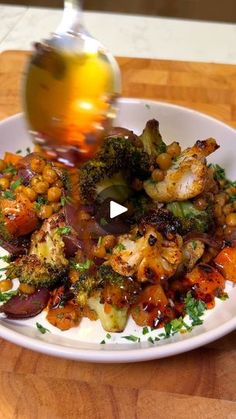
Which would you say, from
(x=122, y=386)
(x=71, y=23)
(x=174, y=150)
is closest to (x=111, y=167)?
(x=174, y=150)

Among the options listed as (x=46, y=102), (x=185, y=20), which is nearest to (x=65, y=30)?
(x=46, y=102)

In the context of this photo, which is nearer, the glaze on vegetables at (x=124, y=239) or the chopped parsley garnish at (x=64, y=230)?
the glaze on vegetables at (x=124, y=239)

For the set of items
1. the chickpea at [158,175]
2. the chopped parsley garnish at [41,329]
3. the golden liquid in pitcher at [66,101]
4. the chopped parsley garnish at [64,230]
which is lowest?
the chopped parsley garnish at [41,329]

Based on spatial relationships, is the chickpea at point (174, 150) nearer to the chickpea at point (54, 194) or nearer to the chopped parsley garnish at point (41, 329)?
the chickpea at point (54, 194)

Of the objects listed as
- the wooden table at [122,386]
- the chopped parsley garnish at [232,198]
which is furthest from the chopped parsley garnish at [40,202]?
the chopped parsley garnish at [232,198]

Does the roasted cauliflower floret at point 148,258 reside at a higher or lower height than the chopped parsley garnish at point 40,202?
higher

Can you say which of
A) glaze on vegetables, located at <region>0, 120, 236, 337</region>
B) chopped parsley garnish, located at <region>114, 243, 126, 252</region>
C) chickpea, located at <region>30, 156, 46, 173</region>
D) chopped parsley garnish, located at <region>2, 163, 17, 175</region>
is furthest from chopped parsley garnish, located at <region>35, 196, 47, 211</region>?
chopped parsley garnish, located at <region>114, 243, 126, 252</region>

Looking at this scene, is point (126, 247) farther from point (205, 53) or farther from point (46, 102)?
point (205, 53)
